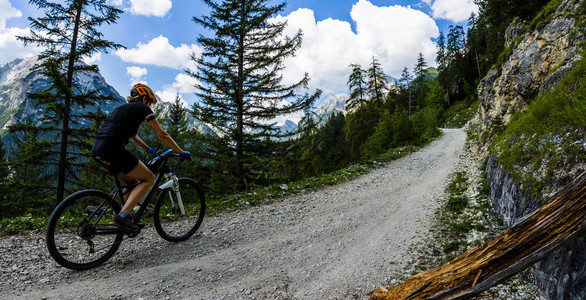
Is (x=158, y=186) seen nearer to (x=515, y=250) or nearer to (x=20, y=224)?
(x=20, y=224)

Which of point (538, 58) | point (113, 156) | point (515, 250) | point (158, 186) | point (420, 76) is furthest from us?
point (420, 76)

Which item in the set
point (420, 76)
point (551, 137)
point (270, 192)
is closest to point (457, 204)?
point (551, 137)

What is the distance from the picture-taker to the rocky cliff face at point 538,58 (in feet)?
21.4

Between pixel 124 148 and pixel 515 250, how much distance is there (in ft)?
18.6

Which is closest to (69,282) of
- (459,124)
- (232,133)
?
(232,133)

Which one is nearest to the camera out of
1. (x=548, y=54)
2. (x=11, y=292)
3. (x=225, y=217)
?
(x=11, y=292)

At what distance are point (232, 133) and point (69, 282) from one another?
28.9 feet

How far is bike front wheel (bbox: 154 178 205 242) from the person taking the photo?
5.06 meters

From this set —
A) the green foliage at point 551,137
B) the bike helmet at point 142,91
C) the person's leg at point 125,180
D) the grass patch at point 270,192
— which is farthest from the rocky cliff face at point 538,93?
the bike helmet at point 142,91

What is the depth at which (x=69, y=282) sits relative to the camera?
3586 mm

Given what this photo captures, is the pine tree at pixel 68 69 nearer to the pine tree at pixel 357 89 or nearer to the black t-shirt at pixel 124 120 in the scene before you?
the black t-shirt at pixel 124 120

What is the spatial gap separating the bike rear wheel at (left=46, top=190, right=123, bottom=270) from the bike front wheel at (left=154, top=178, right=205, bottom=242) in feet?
2.60

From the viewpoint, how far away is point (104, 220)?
4301 mm

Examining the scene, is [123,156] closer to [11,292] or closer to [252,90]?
[11,292]
